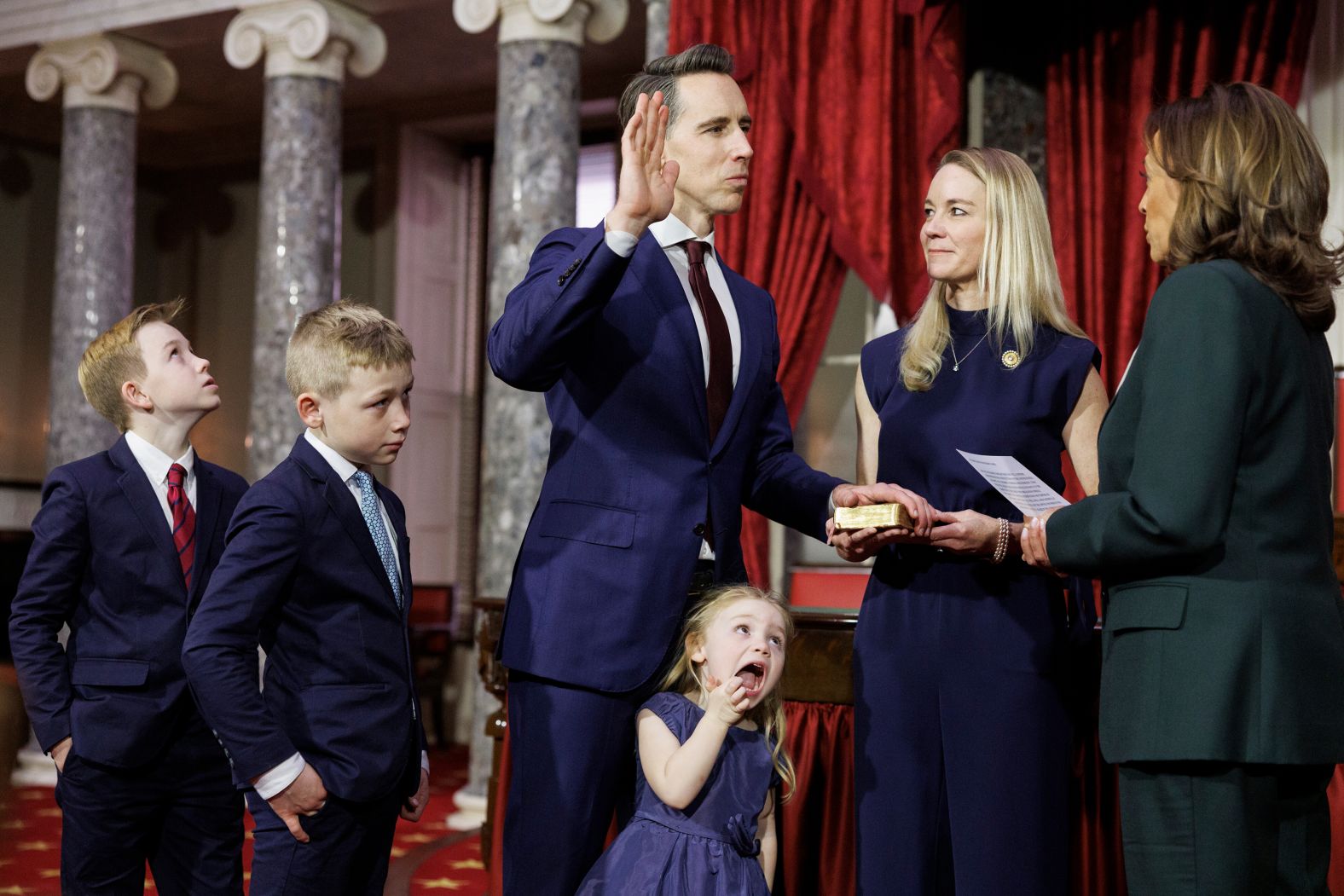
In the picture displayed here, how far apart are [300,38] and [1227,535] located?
21.4 ft

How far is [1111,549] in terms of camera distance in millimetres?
1897

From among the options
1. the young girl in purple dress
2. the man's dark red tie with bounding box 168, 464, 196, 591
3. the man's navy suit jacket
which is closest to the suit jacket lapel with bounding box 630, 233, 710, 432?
the man's navy suit jacket

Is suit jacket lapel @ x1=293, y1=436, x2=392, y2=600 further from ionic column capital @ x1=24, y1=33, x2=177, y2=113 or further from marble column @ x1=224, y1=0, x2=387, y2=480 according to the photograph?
ionic column capital @ x1=24, y1=33, x2=177, y2=113

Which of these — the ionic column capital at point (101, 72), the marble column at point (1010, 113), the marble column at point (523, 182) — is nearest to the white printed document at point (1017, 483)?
the marble column at point (1010, 113)

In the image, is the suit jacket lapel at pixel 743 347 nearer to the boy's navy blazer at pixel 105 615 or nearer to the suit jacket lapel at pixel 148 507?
the boy's navy blazer at pixel 105 615

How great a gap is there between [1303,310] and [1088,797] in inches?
53.8

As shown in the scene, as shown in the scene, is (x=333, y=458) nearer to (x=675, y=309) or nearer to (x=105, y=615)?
(x=675, y=309)

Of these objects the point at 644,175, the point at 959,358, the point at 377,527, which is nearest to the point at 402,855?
the point at 377,527

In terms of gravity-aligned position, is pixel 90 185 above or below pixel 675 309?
above

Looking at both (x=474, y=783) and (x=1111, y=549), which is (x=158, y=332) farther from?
(x=474, y=783)

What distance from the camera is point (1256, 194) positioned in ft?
6.27

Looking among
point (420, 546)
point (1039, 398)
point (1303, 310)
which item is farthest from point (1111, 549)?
point (420, 546)

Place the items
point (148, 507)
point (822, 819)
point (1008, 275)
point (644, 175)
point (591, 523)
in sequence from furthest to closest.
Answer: point (822, 819) → point (148, 507) → point (1008, 275) → point (591, 523) → point (644, 175)

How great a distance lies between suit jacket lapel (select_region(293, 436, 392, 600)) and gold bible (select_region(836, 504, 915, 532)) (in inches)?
29.4
